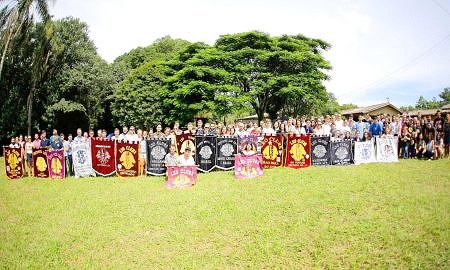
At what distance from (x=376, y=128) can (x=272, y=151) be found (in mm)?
5557

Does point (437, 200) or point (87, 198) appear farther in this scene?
point (87, 198)

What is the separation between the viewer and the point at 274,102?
141 feet

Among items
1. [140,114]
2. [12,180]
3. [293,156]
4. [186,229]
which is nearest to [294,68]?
[140,114]

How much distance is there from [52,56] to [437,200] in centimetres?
3838

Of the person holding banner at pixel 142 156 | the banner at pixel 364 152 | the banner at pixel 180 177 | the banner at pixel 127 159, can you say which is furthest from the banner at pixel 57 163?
the banner at pixel 364 152

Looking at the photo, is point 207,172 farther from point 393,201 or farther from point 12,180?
point 12,180

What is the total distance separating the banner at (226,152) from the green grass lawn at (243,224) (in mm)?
2266

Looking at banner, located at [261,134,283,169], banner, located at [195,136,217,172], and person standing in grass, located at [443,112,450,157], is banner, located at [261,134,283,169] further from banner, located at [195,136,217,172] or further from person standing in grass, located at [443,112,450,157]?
person standing in grass, located at [443,112,450,157]

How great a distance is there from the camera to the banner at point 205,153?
14.3 m

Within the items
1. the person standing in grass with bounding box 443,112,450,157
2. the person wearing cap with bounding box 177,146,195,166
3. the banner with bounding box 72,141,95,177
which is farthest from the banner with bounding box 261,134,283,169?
the person standing in grass with bounding box 443,112,450,157

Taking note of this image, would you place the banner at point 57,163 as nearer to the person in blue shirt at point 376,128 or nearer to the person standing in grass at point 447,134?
the person in blue shirt at point 376,128

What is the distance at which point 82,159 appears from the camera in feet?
49.1

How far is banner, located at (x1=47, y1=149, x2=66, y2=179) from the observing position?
15.0 meters

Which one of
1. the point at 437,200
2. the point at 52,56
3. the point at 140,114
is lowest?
the point at 437,200
